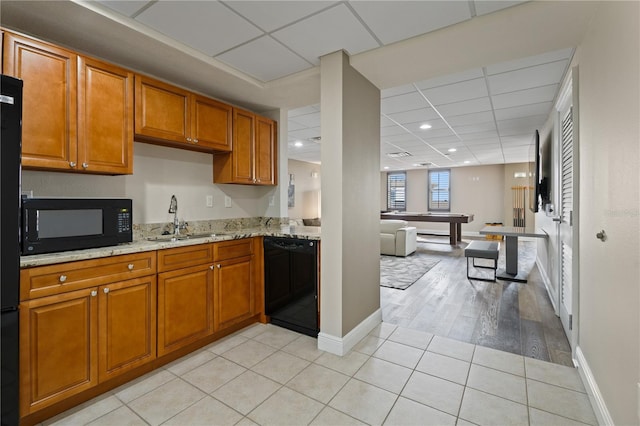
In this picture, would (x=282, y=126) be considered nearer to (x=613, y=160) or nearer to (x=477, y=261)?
(x=613, y=160)

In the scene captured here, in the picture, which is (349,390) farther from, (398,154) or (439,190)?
(439,190)

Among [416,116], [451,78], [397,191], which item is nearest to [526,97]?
[451,78]

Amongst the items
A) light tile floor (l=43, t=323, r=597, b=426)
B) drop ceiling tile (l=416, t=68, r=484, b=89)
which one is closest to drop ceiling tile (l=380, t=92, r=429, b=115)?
drop ceiling tile (l=416, t=68, r=484, b=89)

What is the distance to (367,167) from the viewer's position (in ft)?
9.20

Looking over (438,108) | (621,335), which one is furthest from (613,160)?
(438,108)

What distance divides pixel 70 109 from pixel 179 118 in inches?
30.3

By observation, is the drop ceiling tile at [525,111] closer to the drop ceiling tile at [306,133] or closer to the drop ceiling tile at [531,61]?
the drop ceiling tile at [531,61]

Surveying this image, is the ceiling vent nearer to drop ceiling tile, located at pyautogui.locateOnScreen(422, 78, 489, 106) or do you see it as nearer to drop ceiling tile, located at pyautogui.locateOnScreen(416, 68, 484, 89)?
drop ceiling tile, located at pyautogui.locateOnScreen(422, 78, 489, 106)

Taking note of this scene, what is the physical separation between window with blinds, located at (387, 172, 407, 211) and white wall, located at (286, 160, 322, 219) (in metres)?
3.42

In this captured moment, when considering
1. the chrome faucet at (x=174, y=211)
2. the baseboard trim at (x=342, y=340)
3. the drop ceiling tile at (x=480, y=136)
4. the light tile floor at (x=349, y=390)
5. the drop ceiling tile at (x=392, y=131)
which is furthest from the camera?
the drop ceiling tile at (x=480, y=136)

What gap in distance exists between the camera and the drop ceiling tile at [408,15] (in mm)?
1802

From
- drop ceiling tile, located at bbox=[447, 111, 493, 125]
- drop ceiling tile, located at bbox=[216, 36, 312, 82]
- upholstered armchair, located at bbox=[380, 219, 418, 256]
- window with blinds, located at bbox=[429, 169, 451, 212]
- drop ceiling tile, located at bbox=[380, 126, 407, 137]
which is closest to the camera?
drop ceiling tile, located at bbox=[216, 36, 312, 82]

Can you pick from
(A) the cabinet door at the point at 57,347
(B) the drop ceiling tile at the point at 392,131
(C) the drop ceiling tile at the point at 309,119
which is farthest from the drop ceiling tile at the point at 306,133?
(A) the cabinet door at the point at 57,347

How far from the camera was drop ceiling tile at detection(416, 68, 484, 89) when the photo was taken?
2.87m
